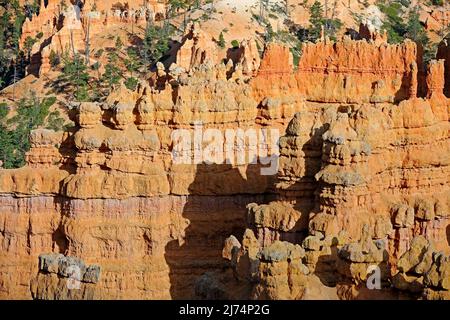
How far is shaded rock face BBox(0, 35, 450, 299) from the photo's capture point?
130 ft

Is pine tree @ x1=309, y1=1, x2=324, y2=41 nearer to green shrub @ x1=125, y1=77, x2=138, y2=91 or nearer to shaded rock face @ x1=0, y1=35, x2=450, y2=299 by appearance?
green shrub @ x1=125, y1=77, x2=138, y2=91

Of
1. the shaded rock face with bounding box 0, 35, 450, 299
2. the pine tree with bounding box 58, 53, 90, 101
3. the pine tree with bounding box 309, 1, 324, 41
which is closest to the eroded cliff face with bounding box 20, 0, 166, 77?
the pine tree with bounding box 58, 53, 90, 101

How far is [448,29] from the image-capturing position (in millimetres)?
122312

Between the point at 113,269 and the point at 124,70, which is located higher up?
the point at 124,70

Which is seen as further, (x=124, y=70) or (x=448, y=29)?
(x=448, y=29)

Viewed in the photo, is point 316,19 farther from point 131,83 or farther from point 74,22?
point 131,83

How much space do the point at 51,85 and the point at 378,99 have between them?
171 feet

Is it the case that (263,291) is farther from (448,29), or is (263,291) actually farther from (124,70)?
(448,29)

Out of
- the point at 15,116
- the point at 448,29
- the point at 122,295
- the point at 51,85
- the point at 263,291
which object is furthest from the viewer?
the point at 448,29

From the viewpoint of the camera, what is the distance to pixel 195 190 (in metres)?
45.0

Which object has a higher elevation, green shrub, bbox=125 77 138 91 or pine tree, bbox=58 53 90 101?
pine tree, bbox=58 53 90 101

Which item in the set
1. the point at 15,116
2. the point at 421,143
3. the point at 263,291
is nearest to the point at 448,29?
the point at 15,116

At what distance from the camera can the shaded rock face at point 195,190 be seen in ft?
130

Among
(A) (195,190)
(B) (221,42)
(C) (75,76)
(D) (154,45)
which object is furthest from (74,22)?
(A) (195,190)
